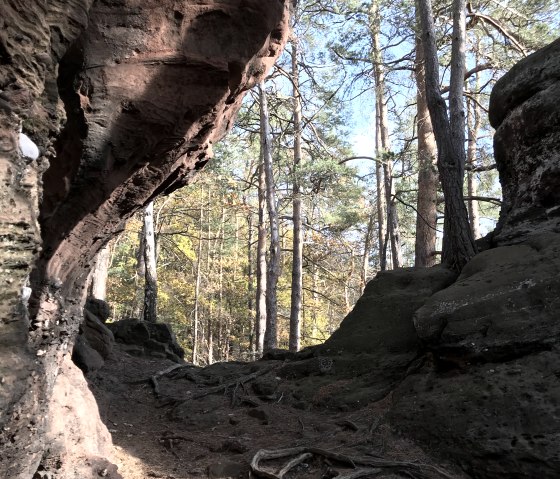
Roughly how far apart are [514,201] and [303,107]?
10.4m

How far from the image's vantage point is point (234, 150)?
17.7 metres

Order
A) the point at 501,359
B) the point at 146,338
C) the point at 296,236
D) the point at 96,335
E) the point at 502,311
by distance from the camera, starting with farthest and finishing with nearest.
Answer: the point at 296,236, the point at 146,338, the point at 96,335, the point at 502,311, the point at 501,359

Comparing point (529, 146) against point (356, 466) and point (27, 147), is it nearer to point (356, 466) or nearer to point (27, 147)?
point (356, 466)

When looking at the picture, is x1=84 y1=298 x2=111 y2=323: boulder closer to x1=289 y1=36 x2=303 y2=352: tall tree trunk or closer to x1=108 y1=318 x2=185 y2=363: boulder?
x1=108 y1=318 x2=185 y2=363: boulder

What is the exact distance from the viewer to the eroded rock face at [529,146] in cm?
696

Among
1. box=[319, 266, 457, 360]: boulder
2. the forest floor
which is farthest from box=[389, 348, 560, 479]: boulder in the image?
box=[319, 266, 457, 360]: boulder

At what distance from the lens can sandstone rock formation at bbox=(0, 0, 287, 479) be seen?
2.44 meters

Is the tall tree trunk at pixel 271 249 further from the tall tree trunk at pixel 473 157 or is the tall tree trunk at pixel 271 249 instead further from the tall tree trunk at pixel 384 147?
the tall tree trunk at pixel 473 157

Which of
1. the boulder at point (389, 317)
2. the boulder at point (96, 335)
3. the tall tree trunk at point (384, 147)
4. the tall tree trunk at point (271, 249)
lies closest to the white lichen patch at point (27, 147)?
the boulder at point (389, 317)

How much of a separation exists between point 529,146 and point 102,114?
7062 millimetres

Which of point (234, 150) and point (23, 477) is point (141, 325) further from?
point (23, 477)

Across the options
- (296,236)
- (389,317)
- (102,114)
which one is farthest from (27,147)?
(296,236)

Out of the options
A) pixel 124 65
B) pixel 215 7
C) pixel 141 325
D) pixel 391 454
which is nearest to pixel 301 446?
pixel 391 454

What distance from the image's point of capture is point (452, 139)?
8.36 m
